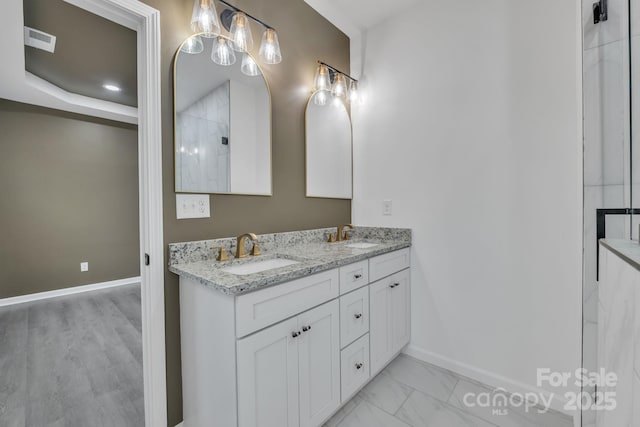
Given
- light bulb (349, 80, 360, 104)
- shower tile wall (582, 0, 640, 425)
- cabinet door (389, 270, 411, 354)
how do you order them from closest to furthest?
1. shower tile wall (582, 0, 640, 425)
2. cabinet door (389, 270, 411, 354)
3. light bulb (349, 80, 360, 104)

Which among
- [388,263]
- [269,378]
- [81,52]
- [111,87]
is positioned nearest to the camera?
[269,378]

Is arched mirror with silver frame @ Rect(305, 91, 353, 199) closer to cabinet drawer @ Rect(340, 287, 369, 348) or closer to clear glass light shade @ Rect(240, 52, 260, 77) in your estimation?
clear glass light shade @ Rect(240, 52, 260, 77)

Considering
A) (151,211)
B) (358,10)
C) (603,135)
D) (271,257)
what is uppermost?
(358,10)

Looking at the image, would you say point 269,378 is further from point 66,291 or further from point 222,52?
point 66,291

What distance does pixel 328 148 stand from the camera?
2.17 m

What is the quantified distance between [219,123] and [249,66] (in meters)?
0.43

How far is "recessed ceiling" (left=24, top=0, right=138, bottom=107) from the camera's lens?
1939mm

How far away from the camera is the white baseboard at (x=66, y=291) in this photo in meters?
3.27

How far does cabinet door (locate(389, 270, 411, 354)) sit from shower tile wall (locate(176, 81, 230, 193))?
4.33ft

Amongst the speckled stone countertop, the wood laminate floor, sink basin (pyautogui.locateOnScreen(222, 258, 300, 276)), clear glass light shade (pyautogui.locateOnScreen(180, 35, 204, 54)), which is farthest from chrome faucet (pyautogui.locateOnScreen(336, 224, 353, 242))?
the wood laminate floor

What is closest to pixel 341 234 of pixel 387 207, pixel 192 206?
pixel 387 207

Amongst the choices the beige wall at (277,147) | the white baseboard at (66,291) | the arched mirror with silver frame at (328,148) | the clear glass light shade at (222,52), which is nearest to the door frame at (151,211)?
the beige wall at (277,147)

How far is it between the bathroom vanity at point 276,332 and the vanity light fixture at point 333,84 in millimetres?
1257

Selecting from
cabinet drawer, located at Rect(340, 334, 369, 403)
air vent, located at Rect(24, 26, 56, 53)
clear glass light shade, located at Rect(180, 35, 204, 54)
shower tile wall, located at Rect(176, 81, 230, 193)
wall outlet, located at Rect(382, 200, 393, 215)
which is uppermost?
air vent, located at Rect(24, 26, 56, 53)
